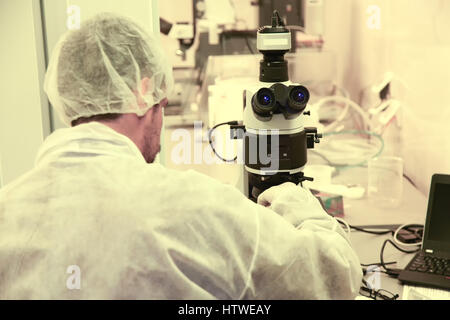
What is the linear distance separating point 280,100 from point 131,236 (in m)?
0.54

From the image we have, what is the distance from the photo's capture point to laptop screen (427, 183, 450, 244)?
1683 mm

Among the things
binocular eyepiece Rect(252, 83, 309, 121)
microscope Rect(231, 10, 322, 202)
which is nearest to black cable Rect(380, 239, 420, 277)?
microscope Rect(231, 10, 322, 202)

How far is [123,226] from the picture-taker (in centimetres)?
98

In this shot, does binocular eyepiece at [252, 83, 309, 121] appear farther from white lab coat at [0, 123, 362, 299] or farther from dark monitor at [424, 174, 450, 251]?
dark monitor at [424, 174, 450, 251]

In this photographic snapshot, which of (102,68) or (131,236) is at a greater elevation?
(102,68)

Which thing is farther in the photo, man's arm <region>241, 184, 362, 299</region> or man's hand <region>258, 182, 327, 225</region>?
man's hand <region>258, 182, 327, 225</region>

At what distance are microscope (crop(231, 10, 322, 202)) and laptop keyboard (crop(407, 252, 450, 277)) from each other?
1.51 feet

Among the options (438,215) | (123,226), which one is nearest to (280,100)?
(123,226)

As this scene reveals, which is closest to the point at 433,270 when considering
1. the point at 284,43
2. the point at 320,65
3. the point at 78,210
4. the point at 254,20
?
the point at 284,43

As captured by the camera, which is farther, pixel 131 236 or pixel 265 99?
pixel 265 99

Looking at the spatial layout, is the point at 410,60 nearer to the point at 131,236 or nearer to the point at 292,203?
the point at 292,203

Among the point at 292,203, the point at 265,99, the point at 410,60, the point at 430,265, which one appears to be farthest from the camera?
the point at 410,60

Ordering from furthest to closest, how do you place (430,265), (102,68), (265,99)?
(430,265) → (265,99) → (102,68)

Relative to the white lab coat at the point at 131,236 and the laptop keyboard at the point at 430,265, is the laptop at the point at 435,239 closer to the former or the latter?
the laptop keyboard at the point at 430,265
